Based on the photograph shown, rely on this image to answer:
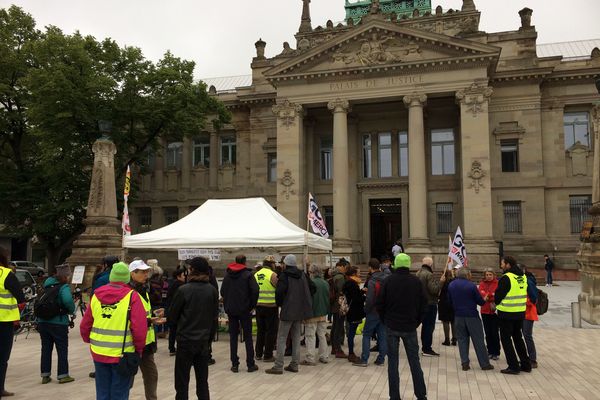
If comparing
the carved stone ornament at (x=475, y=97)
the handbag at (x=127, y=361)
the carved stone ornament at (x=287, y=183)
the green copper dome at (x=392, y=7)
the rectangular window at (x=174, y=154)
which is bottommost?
the handbag at (x=127, y=361)

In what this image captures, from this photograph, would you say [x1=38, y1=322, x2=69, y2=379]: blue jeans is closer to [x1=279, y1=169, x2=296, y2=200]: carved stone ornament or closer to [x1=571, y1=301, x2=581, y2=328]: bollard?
[x1=571, y1=301, x2=581, y2=328]: bollard

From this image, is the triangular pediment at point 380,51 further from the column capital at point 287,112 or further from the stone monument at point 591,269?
the stone monument at point 591,269

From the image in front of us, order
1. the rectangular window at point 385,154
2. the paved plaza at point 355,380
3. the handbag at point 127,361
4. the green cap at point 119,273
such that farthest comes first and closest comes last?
the rectangular window at point 385,154, the paved plaza at point 355,380, the green cap at point 119,273, the handbag at point 127,361

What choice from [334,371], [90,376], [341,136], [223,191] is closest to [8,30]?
[223,191]

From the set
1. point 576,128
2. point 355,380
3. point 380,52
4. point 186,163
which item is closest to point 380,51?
point 380,52

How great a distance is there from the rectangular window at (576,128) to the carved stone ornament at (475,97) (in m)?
7.69

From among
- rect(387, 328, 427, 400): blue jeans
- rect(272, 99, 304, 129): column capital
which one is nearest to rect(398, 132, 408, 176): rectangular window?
rect(272, 99, 304, 129): column capital

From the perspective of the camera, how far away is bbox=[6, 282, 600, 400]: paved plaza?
7.57 meters

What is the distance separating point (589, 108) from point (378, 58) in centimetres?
1429

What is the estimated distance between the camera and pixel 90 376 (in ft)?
28.2

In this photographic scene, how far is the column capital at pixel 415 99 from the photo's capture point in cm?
2936

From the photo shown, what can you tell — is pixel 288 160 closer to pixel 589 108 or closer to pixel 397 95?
pixel 397 95

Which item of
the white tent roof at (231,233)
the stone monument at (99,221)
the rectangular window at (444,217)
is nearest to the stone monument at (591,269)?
the white tent roof at (231,233)

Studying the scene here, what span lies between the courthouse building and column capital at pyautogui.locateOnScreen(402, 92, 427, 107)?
7cm
